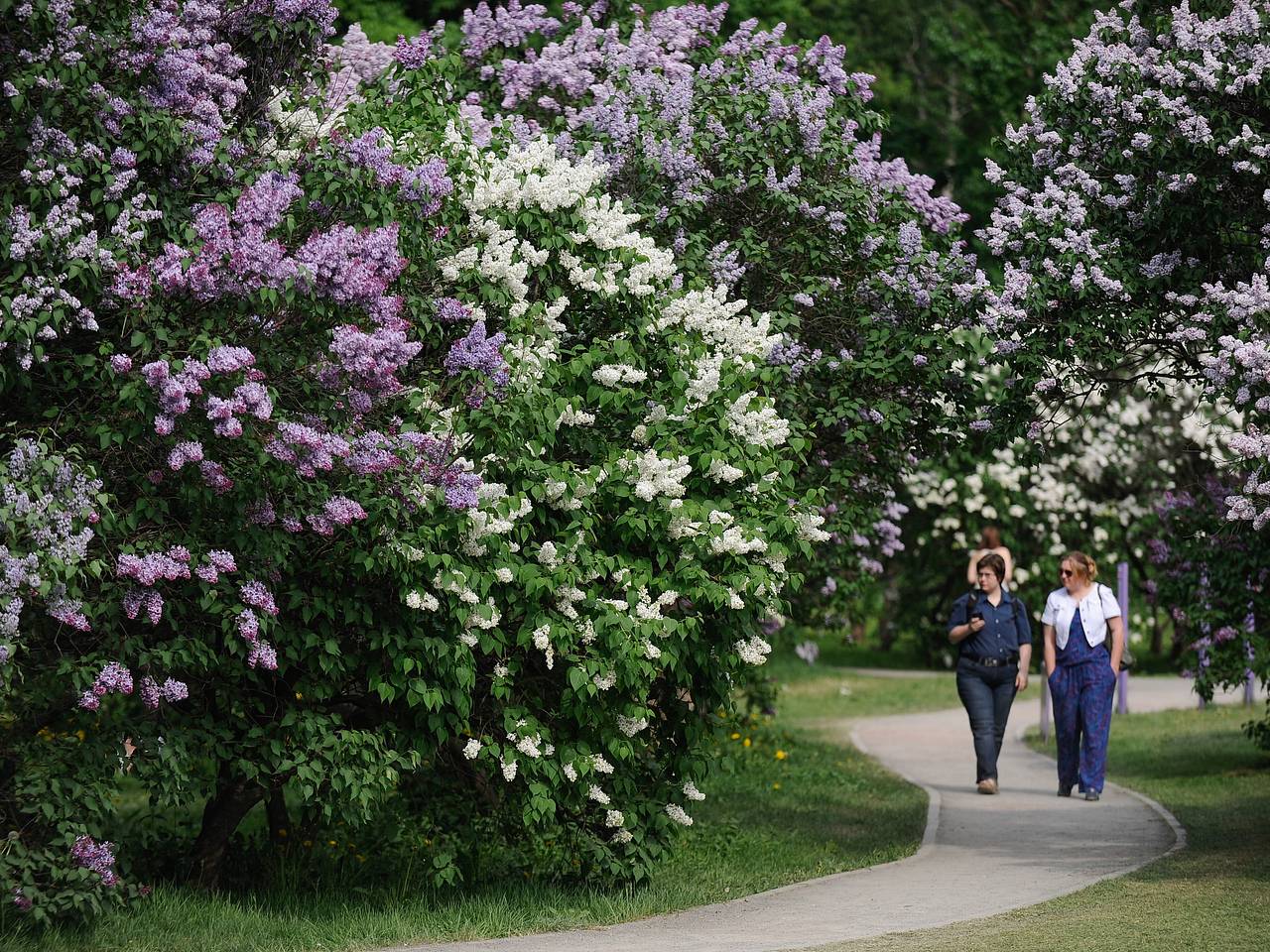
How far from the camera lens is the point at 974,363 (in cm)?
1023

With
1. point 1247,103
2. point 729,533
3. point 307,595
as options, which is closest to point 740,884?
point 729,533

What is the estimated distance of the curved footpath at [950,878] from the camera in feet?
25.9

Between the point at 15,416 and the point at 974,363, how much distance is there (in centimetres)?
549

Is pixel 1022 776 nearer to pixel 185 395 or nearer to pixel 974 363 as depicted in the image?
pixel 974 363

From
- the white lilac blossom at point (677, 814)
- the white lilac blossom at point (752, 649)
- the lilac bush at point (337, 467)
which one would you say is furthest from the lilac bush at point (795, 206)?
the white lilac blossom at point (677, 814)

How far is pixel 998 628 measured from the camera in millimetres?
12828

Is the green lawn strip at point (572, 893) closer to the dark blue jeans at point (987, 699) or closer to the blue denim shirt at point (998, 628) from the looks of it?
the dark blue jeans at point (987, 699)

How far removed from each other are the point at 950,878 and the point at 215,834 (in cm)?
Answer: 398

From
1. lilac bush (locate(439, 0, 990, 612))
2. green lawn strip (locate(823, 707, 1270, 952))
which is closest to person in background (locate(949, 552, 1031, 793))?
green lawn strip (locate(823, 707, 1270, 952))

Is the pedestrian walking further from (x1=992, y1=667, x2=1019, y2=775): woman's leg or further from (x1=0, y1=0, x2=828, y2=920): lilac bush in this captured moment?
(x1=0, y1=0, x2=828, y2=920): lilac bush

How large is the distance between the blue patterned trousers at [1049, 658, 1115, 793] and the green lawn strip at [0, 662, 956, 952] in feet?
3.71

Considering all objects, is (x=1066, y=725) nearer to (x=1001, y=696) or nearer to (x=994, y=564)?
(x=1001, y=696)

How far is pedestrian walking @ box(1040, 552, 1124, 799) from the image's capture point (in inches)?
476

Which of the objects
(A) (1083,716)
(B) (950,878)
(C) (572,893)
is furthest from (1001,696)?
(C) (572,893)
